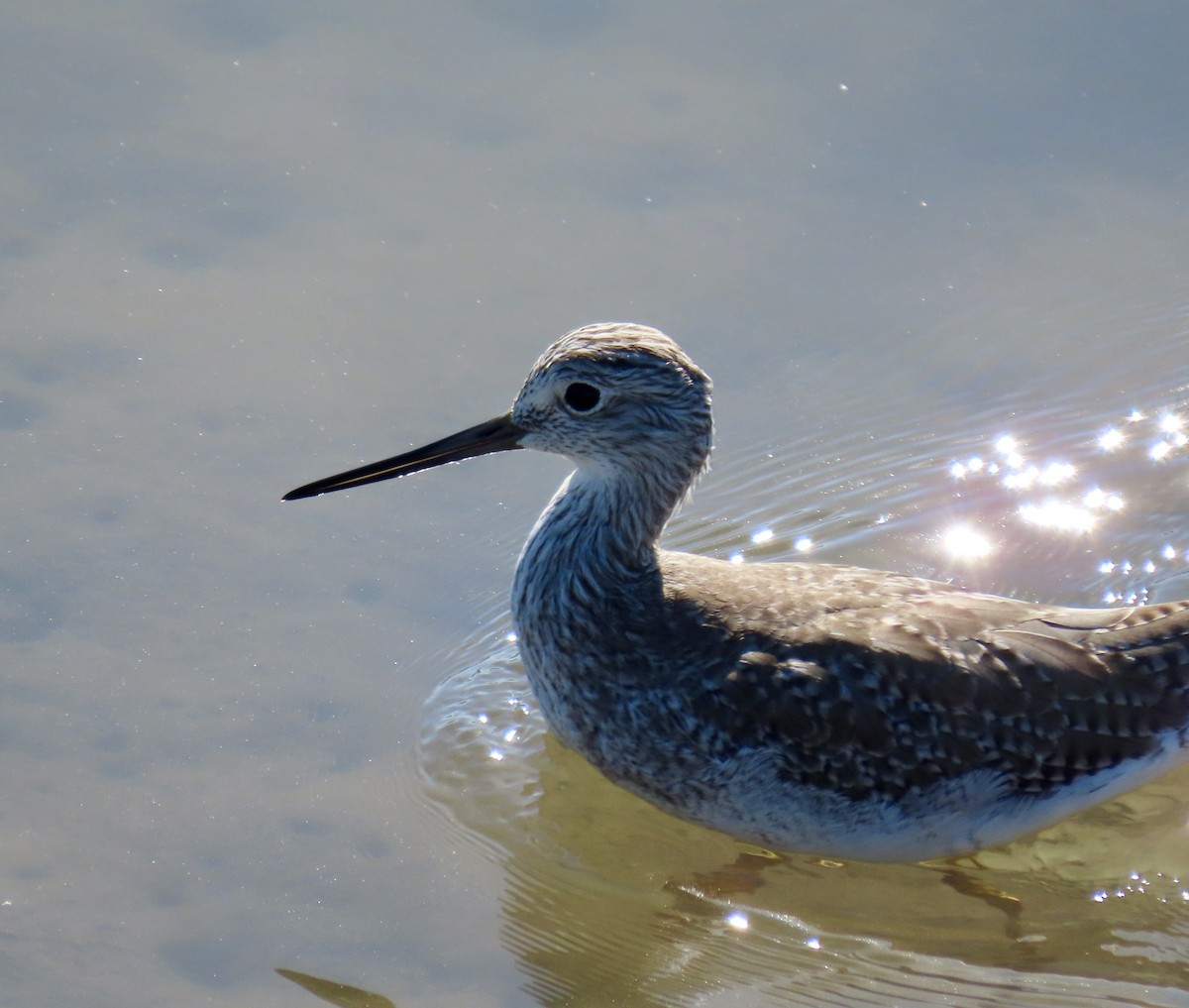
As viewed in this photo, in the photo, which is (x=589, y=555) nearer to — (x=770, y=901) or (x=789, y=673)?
(x=789, y=673)

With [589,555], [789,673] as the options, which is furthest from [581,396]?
[789,673]

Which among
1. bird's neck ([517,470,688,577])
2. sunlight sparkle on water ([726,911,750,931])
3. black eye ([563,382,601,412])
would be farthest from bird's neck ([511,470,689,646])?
sunlight sparkle on water ([726,911,750,931])

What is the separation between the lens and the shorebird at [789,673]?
24.5 feet

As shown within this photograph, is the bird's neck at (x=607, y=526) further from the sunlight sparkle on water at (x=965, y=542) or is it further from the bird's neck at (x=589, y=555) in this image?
the sunlight sparkle on water at (x=965, y=542)

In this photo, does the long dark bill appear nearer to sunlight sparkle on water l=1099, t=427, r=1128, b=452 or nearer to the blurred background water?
the blurred background water

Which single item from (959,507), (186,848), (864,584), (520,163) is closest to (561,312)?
(520,163)

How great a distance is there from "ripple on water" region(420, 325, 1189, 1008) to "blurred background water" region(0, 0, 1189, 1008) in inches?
1.0

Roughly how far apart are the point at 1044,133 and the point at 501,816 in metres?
7.06

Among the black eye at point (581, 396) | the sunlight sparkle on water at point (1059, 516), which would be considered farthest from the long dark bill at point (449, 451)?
the sunlight sparkle on water at point (1059, 516)

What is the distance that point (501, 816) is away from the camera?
8.01 metres

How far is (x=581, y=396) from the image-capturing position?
7.75 meters

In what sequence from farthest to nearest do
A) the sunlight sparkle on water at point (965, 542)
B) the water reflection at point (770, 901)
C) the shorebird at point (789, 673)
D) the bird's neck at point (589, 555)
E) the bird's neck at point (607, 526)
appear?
the sunlight sparkle on water at point (965, 542) → the bird's neck at point (607, 526) → the bird's neck at point (589, 555) → the shorebird at point (789, 673) → the water reflection at point (770, 901)

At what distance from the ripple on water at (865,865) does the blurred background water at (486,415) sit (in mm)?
25

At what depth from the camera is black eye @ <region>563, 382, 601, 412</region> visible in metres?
7.72
